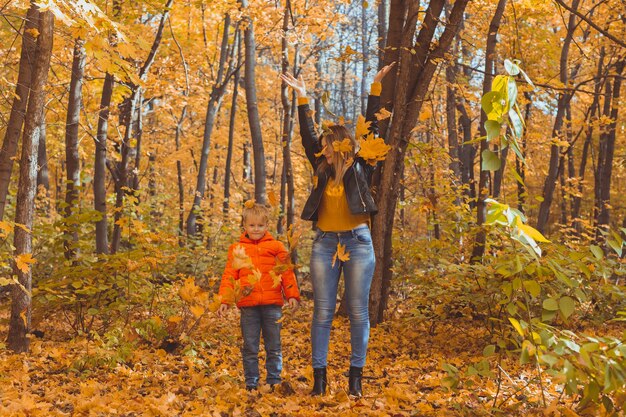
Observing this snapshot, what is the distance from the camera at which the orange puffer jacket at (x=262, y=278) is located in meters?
4.25

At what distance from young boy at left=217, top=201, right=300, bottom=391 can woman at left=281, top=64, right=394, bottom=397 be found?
30cm

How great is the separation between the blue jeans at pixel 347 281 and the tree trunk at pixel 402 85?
2.27 meters

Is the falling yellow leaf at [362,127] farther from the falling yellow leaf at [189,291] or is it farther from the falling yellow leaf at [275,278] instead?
the falling yellow leaf at [189,291]

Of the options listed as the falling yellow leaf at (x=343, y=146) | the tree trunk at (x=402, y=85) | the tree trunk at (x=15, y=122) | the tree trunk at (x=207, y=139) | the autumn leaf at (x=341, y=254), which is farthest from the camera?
the tree trunk at (x=207, y=139)

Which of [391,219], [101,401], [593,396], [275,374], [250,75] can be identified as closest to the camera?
[593,396]

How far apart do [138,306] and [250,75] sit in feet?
16.6

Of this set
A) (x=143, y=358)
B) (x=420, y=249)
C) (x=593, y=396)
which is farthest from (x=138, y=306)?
(x=593, y=396)

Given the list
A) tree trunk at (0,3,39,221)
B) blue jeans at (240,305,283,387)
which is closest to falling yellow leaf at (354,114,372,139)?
blue jeans at (240,305,283,387)

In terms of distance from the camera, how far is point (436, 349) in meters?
6.07

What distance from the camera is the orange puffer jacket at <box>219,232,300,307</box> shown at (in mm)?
4246

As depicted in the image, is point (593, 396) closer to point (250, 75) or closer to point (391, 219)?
point (391, 219)

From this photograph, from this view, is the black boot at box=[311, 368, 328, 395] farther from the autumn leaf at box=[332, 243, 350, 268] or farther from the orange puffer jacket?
the autumn leaf at box=[332, 243, 350, 268]

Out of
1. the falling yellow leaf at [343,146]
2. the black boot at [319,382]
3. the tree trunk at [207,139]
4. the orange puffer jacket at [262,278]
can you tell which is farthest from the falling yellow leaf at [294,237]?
the tree trunk at [207,139]

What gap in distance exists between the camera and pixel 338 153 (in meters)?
4.01
